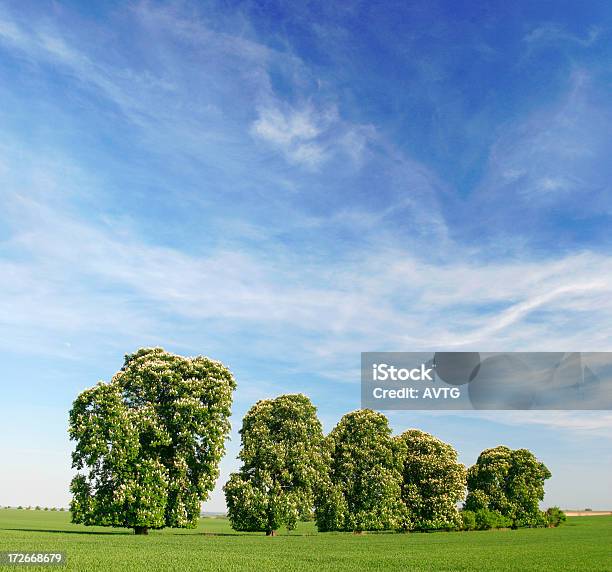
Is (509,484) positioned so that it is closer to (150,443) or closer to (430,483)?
(430,483)

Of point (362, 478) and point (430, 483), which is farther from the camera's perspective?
point (430, 483)

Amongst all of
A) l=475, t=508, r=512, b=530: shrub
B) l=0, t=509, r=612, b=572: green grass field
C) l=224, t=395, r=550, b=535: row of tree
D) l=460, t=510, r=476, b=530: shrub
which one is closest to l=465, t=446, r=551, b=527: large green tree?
l=475, t=508, r=512, b=530: shrub

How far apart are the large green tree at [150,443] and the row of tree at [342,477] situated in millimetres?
8734

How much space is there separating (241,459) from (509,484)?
2277 inches

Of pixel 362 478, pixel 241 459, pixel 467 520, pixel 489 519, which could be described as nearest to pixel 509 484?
pixel 489 519

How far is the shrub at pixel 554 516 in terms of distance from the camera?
355 ft

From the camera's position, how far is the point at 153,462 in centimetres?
5666

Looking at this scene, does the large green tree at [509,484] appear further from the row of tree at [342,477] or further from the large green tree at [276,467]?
the large green tree at [276,467]

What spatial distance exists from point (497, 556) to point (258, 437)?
1277 inches

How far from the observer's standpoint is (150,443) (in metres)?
57.0

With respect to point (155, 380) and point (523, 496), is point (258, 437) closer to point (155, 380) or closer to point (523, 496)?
point (155, 380)

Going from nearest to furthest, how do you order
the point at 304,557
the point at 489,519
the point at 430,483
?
1. the point at 304,557
2. the point at 430,483
3. the point at 489,519

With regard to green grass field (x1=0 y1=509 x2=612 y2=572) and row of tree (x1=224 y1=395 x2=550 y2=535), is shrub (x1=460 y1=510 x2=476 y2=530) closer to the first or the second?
row of tree (x1=224 y1=395 x2=550 y2=535)

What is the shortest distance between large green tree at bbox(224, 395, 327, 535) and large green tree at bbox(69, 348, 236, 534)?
8.26m
